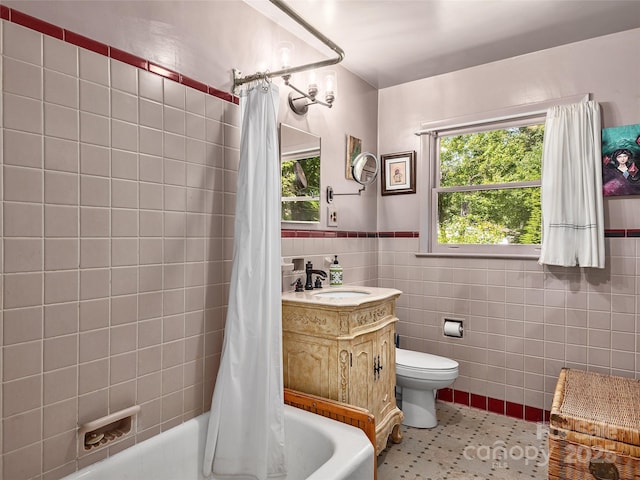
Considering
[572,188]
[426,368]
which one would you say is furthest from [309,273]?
[572,188]

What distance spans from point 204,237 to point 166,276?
0.85ft

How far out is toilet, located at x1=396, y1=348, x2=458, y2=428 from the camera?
97.4 inches

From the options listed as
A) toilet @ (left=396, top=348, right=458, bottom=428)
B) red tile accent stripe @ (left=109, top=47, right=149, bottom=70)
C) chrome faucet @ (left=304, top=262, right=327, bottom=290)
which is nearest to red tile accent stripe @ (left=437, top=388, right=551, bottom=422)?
toilet @ (left=396, top=348, right=458, bottom=428)

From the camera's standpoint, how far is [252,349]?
1707mm

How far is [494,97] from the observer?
2844 mm

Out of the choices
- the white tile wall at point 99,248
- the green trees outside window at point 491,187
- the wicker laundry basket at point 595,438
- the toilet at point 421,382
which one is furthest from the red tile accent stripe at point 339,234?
the wicker laundry basket at point 595,438

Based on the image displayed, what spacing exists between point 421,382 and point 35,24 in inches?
100

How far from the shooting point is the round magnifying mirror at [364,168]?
289 centimetres

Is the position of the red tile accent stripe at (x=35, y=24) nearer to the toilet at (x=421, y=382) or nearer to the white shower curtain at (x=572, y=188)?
the toilet at (x=421, y=382)

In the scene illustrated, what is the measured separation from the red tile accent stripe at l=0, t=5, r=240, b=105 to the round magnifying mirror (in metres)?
1.23

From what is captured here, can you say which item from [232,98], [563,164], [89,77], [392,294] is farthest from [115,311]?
[563,164]

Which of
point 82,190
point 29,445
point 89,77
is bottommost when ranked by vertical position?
point 29,445

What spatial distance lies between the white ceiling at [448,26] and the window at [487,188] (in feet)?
1.69

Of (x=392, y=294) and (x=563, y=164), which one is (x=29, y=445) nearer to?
(x=392, y=294)
